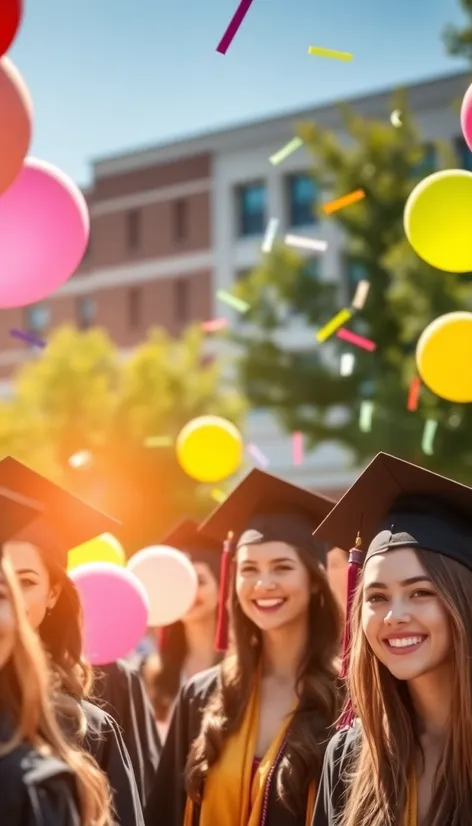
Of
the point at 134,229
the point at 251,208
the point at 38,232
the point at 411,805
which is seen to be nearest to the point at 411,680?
the point at 411,805

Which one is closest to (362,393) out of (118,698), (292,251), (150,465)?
(292,251)

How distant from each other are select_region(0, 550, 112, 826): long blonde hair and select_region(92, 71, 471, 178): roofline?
882 inches

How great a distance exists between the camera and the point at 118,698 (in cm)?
517

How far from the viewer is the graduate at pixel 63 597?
3.42 metres

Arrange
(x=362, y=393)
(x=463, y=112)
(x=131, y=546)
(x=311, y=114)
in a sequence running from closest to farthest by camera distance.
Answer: (x=463, y=112), (x=362, y=393), (x=131, y=546), (x=311, y=114)

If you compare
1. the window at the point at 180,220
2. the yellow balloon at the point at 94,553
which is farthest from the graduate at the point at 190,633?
the window at the point at 180,220

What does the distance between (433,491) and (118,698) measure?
2246 mm

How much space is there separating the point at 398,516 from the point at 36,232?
156 centimetres

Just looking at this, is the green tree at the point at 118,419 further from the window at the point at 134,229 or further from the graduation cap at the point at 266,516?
the graduation cap at the point at 266,516

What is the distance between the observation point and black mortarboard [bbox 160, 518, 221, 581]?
6660 millimetres

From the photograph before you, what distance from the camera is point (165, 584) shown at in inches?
227

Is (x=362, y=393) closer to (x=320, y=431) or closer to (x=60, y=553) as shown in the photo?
(x=320, y=431)

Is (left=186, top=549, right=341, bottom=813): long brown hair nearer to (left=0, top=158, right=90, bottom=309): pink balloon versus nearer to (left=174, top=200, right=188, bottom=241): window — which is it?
(left=0, top=158, right=90, bottom=309): pink balloon

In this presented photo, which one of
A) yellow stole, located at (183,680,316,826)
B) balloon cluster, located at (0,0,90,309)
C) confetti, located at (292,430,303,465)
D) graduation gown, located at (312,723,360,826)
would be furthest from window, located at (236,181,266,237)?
graduation gown, located at (312,723,360,826)
